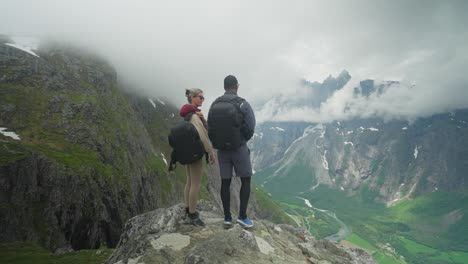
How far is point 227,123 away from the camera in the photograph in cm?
1508

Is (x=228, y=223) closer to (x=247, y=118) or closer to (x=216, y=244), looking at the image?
(x=216, y=244)

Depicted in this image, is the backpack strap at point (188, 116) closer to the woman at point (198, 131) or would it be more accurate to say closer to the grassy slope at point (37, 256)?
the woman at point (198, 131)

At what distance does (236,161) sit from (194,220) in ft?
12.9

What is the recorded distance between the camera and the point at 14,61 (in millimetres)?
122938

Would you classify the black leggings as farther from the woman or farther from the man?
the woman

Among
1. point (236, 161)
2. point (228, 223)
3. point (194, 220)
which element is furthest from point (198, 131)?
point (228, 223)

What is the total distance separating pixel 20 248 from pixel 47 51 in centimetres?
13764

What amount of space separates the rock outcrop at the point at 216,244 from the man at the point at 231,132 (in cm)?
181

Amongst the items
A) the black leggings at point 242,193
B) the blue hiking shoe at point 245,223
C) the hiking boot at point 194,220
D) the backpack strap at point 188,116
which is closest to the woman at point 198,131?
the backpack strap at point 188,116

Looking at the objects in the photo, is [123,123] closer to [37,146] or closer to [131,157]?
[131,157]

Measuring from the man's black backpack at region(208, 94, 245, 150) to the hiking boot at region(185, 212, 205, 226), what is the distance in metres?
4.12

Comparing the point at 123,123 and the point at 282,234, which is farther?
the point at 123,123

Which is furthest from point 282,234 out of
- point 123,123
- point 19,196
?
point 123,123

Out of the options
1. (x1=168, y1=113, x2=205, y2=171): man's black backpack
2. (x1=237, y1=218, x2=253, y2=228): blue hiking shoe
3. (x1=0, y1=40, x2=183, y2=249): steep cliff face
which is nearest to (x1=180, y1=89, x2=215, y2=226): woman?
(x1=168, y1=113, x2=205, y2=171): man's black backpack
